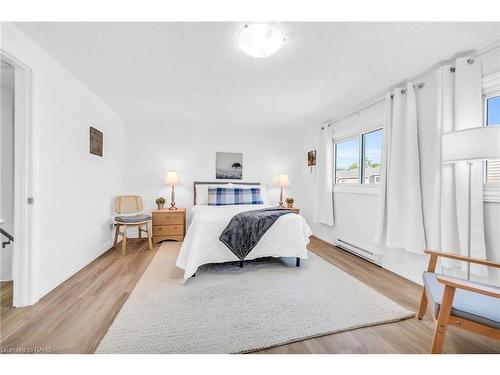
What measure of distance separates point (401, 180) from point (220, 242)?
2.28 meters

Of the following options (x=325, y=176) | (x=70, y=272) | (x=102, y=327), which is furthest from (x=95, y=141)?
(x=325, y=176)

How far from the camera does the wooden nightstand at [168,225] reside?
372cm

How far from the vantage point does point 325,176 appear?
3957mm

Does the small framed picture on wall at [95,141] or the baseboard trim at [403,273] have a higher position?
the small framed picture on wall at [95,141]

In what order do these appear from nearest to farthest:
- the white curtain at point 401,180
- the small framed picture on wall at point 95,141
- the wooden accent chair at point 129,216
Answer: the white curtain at point 401,180 → the small framed picture on wall at point 95,141 → the wooden accent chair at point 129,216

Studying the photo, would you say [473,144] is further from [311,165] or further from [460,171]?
[311,165]

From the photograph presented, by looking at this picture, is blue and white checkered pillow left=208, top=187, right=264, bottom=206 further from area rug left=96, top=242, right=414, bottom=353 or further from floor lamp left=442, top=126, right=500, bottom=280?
floor lamp left=442, top=126, right=500, bottom=280

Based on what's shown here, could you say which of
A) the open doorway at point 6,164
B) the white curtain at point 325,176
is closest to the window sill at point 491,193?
the white curtain at point 325,176

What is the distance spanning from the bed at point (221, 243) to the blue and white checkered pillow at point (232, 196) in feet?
3.83

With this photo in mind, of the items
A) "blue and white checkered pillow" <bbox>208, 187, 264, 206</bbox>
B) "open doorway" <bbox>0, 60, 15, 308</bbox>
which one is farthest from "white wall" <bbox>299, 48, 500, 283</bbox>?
"open doorway" <bbox>0, 60, 15, 308</bbox>

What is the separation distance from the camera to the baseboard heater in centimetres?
288

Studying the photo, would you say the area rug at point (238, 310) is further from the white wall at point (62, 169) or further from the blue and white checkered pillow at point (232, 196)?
the blue and white checkered pillow at point (232, 196)
